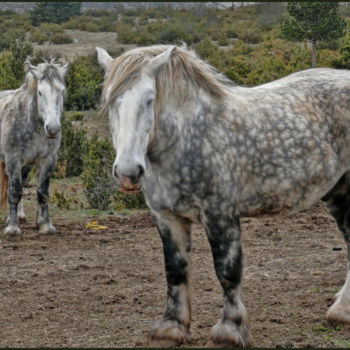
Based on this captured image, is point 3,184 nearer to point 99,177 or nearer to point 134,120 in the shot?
Answer: point 99,177

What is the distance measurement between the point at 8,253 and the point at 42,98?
1.95 metres

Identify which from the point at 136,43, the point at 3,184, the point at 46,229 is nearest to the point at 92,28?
the point at 136,43

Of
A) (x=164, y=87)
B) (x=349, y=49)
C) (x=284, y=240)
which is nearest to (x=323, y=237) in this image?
(x=284, y=240)

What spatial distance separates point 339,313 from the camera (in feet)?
13.5

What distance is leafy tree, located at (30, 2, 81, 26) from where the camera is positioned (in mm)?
36812

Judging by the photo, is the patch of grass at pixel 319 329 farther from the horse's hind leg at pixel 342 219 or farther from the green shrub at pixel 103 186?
the green shrub at pixel 103 186

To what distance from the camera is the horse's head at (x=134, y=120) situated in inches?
121

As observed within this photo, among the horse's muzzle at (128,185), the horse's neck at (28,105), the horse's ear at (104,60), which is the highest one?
the horse's ear at (104,60)

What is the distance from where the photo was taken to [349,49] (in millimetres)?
14781

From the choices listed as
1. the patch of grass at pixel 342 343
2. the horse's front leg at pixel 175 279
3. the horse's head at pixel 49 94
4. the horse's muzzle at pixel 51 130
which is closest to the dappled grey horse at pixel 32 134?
the horse's head at pixel 49 94

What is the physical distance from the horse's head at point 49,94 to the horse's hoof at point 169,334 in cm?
364

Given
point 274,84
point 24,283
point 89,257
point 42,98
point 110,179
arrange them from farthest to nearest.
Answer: point 110,179
point 42,98
point 89,257
point 24,283
point 274,84

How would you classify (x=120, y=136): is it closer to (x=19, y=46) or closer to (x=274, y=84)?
(x=274, y=84)

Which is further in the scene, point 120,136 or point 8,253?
point 8,253
